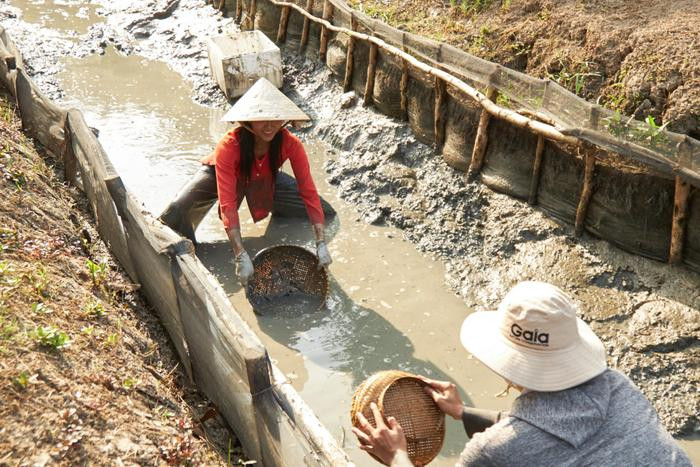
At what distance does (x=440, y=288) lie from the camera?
5.59 meters

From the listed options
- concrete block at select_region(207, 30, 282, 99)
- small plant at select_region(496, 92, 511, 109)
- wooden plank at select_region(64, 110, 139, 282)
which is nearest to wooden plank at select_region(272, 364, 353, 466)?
wooden plank at select_region(64, 110, 139, 282)

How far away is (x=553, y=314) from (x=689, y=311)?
3.04 meters

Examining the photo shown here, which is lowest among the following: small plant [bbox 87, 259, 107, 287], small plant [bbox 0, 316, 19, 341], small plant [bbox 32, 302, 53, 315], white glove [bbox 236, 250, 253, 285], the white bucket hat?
white glove [bbox 236, 250, 253, 285]

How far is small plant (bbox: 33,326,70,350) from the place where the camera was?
10.4 ft

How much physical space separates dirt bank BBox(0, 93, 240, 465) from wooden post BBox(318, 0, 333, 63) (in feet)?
15.7

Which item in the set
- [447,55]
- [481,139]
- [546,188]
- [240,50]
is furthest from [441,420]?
[240,50]

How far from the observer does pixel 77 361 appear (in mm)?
3258

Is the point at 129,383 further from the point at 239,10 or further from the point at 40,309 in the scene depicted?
the point at 239,10

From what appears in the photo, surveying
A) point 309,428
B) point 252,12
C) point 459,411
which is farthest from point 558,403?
point 252,12

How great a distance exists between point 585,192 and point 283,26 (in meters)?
5.91

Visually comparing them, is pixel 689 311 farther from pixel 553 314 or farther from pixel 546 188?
pixel 553 314

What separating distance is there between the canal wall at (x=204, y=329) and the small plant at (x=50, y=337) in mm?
608

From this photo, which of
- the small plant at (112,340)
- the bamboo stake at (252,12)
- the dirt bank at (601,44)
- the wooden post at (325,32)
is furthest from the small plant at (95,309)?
the bamboo stake at (252,12)

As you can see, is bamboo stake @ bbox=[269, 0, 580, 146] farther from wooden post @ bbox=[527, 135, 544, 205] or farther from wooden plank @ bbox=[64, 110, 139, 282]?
wooden plank @ bbox=[64, 110, 139, 282]
